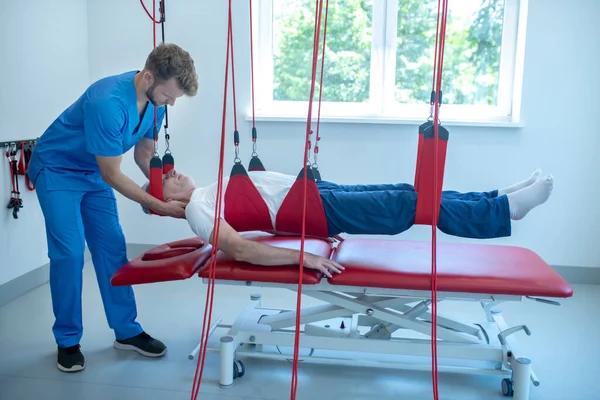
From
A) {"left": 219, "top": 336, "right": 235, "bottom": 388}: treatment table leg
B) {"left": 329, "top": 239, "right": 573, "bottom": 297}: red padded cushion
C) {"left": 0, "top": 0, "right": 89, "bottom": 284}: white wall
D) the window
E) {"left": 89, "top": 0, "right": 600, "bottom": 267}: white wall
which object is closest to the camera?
{"left": 329, "top": 239, "right": 573, "bottom": 297}: red padded cushion

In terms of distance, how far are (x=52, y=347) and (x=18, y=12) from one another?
1.65 m

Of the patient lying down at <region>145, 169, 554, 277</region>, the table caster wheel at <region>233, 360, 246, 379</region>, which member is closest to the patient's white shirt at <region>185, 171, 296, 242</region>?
the patient lying down at <region>145, 169, 554, 277</region>

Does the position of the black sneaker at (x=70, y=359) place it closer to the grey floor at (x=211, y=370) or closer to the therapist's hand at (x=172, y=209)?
the grey floor at (x=211, y=370)

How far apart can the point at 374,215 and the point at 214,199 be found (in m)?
0.58

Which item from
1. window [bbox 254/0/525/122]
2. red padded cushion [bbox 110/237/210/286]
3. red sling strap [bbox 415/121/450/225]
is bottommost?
red padded cushion [bbox 110/237/210/286]

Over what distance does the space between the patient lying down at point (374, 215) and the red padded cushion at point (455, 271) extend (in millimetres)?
94

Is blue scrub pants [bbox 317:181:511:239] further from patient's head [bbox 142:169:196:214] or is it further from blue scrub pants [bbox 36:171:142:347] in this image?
blue scrub pants [bbox 36:171:142:347]

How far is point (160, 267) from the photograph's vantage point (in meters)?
2.05

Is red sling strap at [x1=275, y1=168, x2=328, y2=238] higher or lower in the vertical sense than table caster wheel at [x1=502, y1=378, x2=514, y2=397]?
higher

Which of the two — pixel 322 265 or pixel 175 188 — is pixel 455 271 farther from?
pixel 175 188

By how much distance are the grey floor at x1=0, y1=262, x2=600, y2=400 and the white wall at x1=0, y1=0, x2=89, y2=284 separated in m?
0.32

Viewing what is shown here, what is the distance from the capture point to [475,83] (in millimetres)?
3484

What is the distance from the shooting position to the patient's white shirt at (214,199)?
203 cm

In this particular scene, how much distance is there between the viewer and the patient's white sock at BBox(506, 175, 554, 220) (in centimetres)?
200
